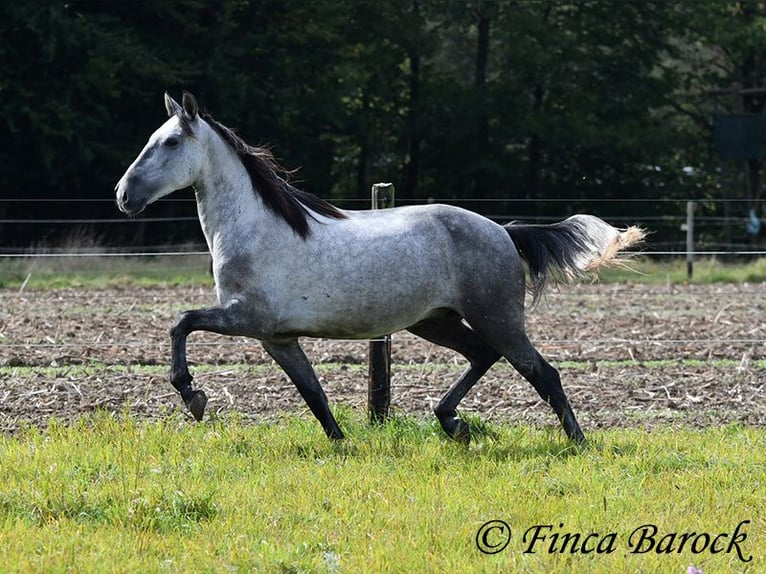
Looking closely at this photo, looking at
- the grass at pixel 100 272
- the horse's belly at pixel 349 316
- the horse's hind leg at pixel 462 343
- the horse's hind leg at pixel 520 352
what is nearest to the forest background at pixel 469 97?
the grass at pixel 100 272

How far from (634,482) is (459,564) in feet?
5.95

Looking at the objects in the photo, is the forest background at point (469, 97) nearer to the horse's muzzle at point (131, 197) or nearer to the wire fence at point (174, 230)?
the wire fence at point (174, 230)

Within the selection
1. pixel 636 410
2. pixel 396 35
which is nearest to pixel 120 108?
pixel 396 35

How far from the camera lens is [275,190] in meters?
7.74

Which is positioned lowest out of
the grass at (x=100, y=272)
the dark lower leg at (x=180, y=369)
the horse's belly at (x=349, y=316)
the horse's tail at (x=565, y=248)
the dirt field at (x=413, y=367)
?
the grass at (x=100, y=272)

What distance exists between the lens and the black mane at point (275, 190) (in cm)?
767

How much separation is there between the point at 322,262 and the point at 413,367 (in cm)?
384

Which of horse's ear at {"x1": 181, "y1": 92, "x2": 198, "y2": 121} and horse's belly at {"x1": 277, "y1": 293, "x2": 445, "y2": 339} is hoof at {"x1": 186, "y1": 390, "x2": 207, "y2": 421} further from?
horse's ear at {"x1": 181, "y1": 92, "x2": 198, "y2": 121}

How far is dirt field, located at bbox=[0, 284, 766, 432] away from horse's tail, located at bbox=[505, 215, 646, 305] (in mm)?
1237

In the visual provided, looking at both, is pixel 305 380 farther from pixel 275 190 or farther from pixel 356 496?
pixel 356 496

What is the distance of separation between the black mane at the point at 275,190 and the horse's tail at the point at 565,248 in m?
1.30

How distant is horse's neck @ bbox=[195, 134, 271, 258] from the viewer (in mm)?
7578

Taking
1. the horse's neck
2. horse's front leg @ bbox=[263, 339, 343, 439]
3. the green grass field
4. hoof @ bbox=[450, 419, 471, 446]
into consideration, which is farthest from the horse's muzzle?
hoof @ bbox=[450, 419, 471, 446]

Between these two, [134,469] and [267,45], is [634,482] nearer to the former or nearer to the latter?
[134,469]
